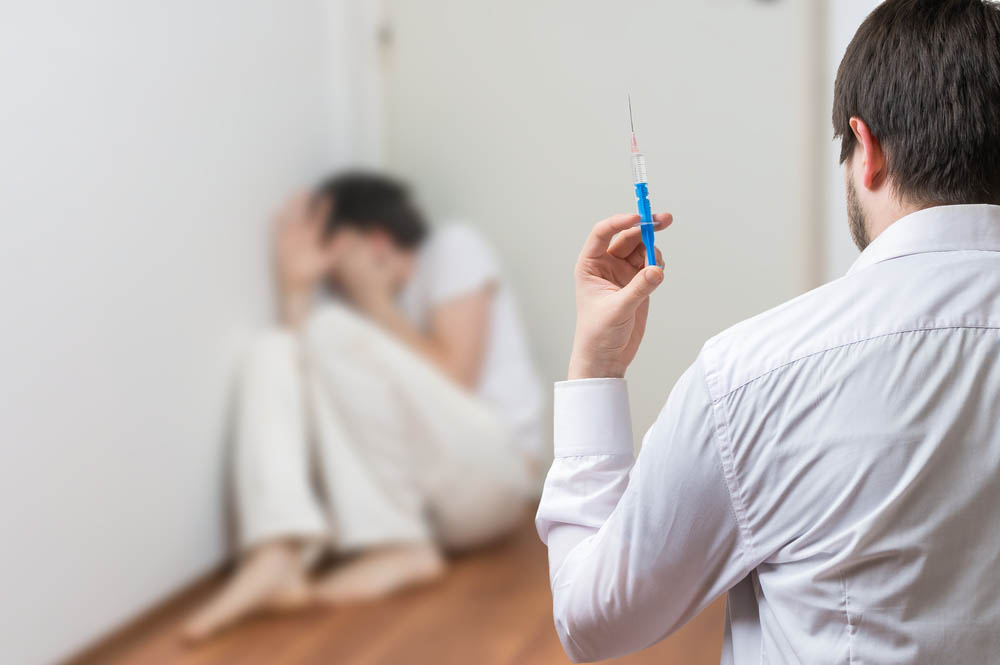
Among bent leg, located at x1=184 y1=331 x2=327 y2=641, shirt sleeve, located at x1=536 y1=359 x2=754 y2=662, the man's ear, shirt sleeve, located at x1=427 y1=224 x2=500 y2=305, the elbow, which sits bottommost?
bent leg, located at x1=184 y1=331 x2=327 y2=641

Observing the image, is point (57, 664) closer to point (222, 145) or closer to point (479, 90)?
point (222, 145)

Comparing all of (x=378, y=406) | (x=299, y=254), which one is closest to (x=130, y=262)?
(x=299, y=254)

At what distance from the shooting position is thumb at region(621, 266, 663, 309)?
0.47 meters

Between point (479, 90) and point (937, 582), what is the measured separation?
100cm

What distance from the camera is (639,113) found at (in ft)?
2.65

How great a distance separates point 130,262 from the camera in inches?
50.3

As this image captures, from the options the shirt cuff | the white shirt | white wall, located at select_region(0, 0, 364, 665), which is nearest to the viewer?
the white shirt

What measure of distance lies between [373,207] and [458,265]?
0.18 metres

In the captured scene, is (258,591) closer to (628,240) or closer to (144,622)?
(144,622)

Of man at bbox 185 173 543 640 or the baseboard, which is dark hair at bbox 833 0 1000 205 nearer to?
man at bbox 185 173 543 640

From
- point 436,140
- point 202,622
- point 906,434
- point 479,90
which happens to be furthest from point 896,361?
point 202,622

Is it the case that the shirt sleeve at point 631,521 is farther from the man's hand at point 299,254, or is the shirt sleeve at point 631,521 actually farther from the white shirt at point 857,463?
the man's hand at point 299,254

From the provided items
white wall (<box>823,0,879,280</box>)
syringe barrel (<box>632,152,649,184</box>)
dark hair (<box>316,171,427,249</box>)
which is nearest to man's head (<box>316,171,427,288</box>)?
dark hair (<box>316,171,427,249</box>)

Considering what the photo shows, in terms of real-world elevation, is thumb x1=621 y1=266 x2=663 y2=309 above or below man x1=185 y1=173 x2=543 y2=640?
above
